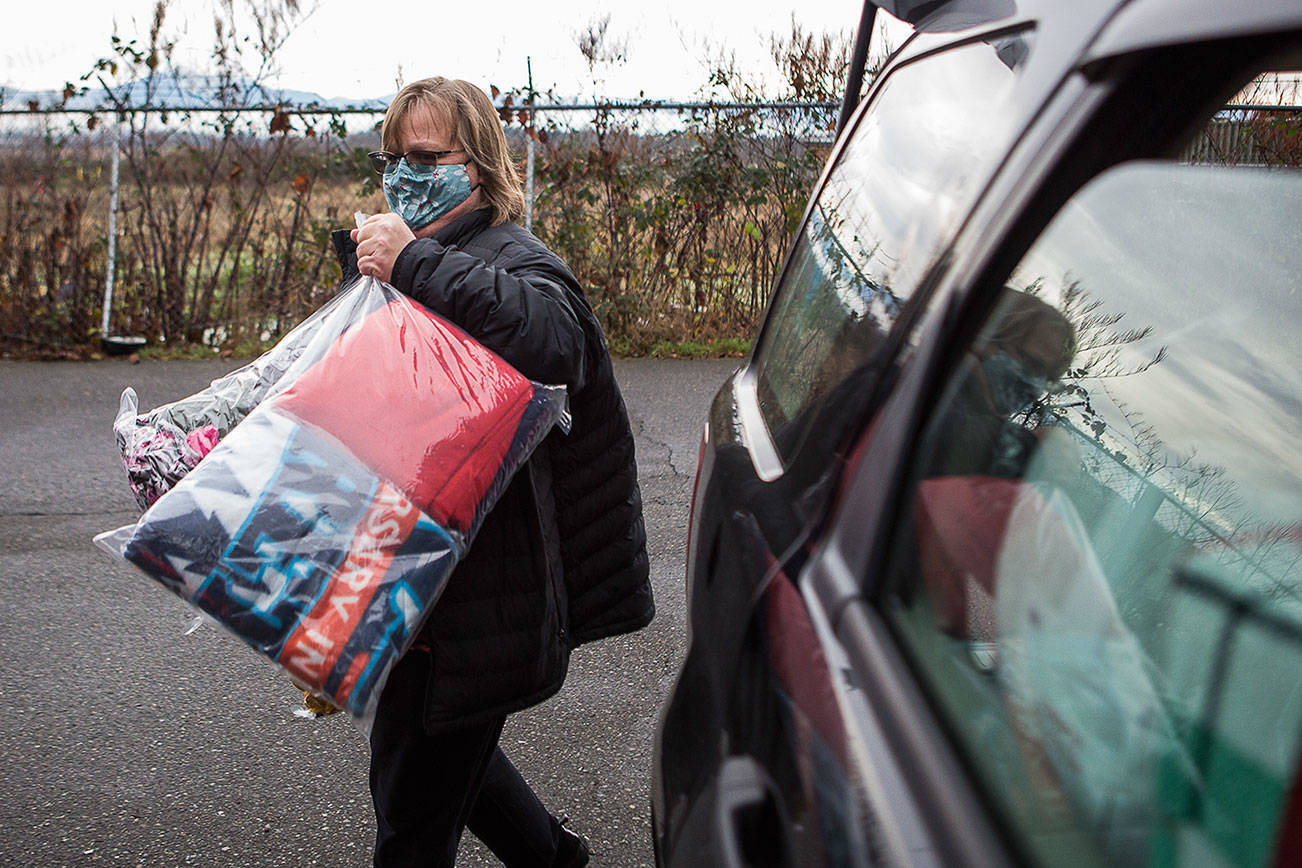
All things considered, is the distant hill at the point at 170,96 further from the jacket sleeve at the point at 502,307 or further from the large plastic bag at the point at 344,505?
the large plastic bag at the point at 344,505

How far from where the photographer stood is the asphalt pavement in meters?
2.62

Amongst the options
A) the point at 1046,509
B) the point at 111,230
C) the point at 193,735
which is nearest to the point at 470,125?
the point at 1046,509

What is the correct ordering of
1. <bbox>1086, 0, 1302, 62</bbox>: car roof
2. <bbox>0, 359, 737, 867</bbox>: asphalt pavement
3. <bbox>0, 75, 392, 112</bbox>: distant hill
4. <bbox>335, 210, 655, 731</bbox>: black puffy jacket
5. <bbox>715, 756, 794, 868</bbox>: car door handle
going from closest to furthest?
<bbox>1086, 0, 1302, 62</bbox>: car roof → <bbox>715, 756, 794, 868</bbox>: car door handle → <bbox>335, 210, 655, 731</bbox>: black puffy jacket → <bbox>0, 359, 737, 867</bbox>: asphalt pavement → <bbox>0, 75, 392, 112</bbox>: distant hill

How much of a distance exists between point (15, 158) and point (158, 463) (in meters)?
7.21

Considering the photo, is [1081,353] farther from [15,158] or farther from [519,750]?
[15,158]

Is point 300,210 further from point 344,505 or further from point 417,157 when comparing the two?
point 344,505

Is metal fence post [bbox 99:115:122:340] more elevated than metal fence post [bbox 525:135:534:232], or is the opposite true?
metal fence post [bbox 525:135:534:232]

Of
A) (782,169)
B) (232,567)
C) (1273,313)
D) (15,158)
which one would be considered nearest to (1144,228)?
(1273,313)

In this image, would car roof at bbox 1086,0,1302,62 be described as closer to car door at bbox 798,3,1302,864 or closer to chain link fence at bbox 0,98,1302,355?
car door at bbox 798,3,1302,864

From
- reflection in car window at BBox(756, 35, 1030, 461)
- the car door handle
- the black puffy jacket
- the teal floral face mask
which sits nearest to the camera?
the car door handle

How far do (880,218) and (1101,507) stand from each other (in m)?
0.50

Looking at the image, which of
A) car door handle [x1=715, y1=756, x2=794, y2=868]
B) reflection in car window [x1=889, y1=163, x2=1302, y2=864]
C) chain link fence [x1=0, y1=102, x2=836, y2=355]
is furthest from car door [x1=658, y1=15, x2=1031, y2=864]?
chain link fence [x1=0, y1=102, x2=836, y2=355]

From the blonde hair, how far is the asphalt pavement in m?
1.55

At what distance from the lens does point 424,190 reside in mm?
2195
